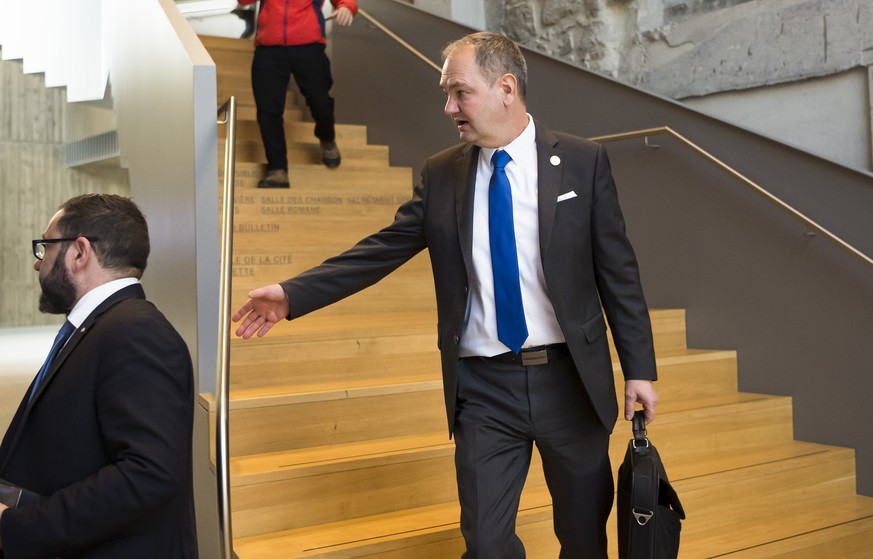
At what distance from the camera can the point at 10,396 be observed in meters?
5.07

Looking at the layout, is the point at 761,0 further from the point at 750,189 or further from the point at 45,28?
the point at 45,28

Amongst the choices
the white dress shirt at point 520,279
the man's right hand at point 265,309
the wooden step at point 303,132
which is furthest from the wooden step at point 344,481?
the wooden step at point 303,132

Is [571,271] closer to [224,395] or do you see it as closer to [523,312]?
[523,312]

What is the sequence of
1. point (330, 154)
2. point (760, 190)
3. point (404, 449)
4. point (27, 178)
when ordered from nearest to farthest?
point (404, 449) < point (760, 190) < point (330, 154) < point (27, 178)

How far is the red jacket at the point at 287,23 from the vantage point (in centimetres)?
505

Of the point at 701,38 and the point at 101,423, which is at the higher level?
the point at 701,38

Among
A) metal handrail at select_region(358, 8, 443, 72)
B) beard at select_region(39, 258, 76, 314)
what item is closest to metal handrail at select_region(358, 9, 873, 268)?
metal handrail at select_region(358, 8, 443, 72)

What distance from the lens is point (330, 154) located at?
5.29 metres

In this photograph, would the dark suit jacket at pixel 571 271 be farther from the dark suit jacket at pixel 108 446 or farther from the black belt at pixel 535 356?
the dark suit jacket at pixel 108 446

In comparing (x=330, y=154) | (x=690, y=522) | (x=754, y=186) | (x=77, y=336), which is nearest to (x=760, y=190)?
(x=754, y=186)

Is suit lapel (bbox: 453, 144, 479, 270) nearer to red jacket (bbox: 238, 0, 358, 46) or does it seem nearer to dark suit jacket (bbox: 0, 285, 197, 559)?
dark suit jacket (bbox: 0, 285, 197, 559)

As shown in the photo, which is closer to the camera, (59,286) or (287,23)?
(59,286)

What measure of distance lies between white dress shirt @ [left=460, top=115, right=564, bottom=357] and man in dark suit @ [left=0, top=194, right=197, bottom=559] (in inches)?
27.1

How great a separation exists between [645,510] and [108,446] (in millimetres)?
1149
